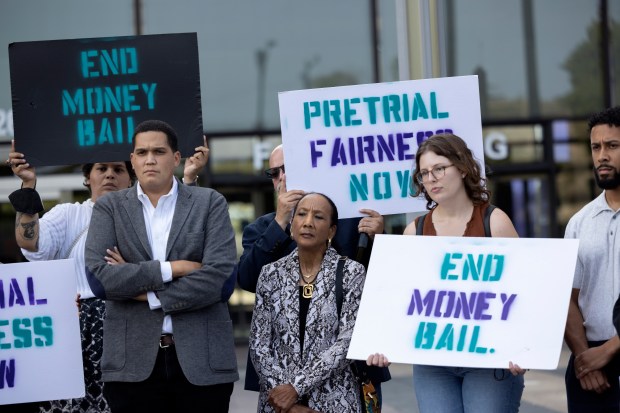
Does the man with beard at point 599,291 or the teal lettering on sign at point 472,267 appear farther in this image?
the man with beard at point 599,291

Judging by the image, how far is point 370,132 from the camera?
5453mm

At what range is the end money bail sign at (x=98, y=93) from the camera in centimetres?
554

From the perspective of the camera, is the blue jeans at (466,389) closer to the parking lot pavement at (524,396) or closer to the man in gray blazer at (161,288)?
the man in gray blazer at (161,288)

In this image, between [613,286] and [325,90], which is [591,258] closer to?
[613,286]

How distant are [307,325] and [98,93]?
1.79 metres

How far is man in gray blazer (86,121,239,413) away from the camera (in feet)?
15.1

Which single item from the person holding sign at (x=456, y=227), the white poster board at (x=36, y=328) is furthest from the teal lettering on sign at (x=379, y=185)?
the white poster board at (x=36, y=328)

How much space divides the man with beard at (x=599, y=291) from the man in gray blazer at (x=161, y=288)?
4.97 feet

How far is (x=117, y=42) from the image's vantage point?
18.5 feet

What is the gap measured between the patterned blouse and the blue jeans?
0.37 m

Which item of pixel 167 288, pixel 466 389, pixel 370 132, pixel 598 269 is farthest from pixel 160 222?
pixel 598 269

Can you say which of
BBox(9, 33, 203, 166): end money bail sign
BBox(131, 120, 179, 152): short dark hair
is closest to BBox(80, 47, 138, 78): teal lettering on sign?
BBox(9, 33, 203, 166): end money bail sign

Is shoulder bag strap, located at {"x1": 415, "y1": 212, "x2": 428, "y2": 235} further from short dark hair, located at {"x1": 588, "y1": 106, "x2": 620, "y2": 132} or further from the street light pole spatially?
the street light pole

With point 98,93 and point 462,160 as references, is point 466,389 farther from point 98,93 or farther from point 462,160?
point 98,93
